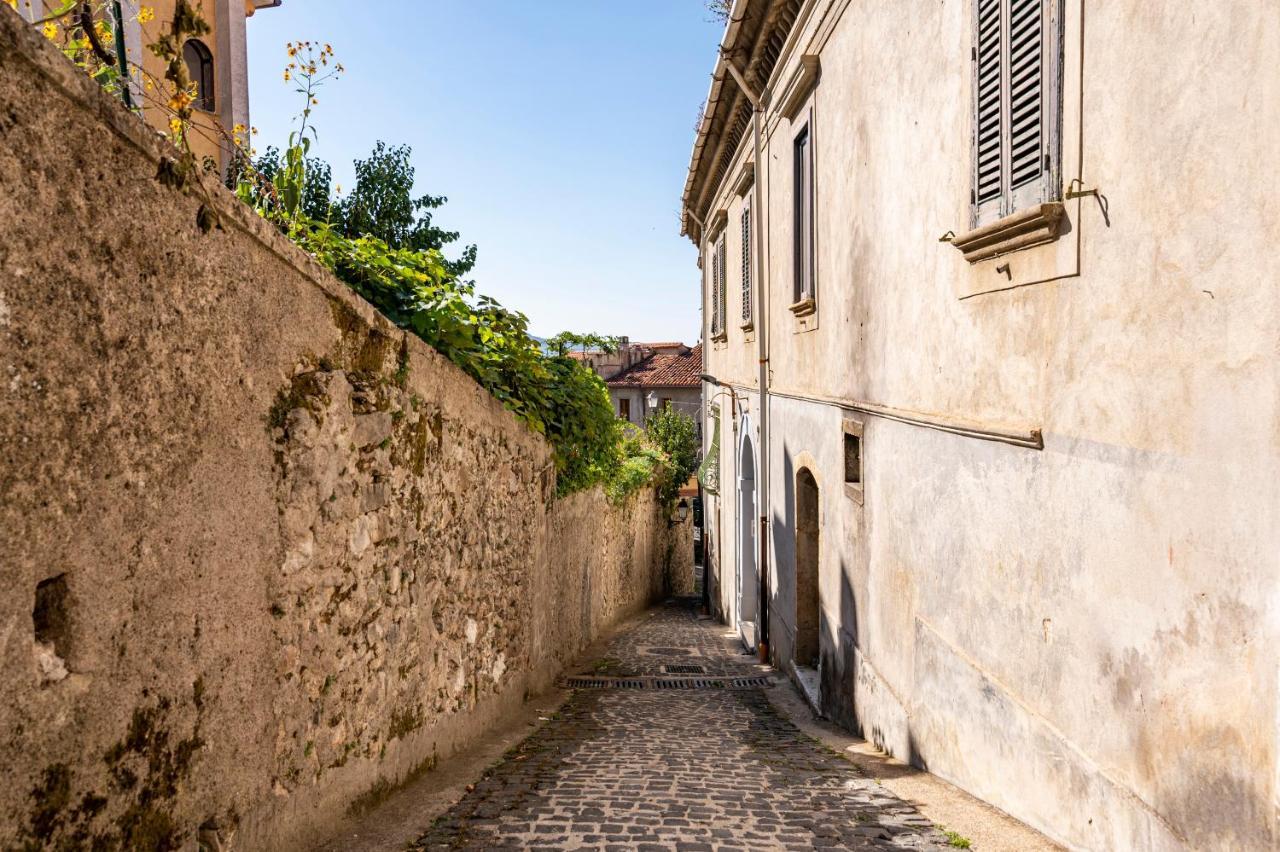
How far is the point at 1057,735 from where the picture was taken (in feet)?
12.0

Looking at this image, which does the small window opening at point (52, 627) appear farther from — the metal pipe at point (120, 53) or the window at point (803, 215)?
the window at point (803, 215)

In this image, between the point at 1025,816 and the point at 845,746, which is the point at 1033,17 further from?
the point at 845,746

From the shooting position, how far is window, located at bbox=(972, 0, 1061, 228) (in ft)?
12.4

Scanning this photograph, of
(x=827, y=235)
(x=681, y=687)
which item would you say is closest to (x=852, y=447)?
(x=827, y=235)

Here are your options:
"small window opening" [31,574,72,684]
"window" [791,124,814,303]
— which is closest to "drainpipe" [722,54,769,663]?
"window" [791,124,814,303]

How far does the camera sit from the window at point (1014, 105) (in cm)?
379

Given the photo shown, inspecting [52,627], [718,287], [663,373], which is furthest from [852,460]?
[663,373]

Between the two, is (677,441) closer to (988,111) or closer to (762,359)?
(762,359)

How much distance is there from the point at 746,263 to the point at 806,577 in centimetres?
521

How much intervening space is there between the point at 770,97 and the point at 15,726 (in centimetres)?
950

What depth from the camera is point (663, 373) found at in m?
40.3

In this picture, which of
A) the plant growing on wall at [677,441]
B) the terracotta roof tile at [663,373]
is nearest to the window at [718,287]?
the plant growing on wall at [677,441]

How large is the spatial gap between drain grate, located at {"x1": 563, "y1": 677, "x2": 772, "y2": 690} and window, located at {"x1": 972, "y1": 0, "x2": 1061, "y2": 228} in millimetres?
6209

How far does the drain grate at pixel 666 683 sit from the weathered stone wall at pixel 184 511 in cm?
411
